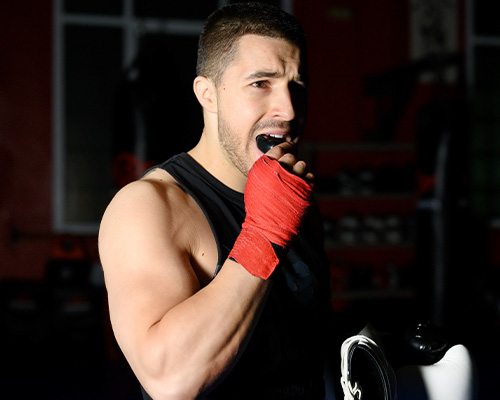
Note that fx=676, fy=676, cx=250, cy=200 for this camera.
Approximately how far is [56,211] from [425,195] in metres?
2.82

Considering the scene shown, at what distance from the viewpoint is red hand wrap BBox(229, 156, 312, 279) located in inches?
44.6

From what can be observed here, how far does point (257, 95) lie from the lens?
4.36 ft

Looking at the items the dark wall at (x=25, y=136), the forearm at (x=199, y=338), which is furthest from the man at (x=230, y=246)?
the dark wall at (x=25, y=136)

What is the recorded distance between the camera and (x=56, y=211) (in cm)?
530

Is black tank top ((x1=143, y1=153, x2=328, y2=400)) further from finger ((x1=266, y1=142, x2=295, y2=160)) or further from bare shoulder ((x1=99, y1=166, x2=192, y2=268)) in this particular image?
finger ((x1=266, y1=142, x2=295, y2=160))

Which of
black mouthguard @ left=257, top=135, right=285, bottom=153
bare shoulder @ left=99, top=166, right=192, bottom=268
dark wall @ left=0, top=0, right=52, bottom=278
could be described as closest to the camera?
bare shoulder @ left=99, top=166, right=192, bottom=268

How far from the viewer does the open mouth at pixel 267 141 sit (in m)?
1.31

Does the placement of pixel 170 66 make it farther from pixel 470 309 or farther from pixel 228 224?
pixel 228 224

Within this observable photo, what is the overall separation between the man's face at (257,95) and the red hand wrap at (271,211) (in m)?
0.18

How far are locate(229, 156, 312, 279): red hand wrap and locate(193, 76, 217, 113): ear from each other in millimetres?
298

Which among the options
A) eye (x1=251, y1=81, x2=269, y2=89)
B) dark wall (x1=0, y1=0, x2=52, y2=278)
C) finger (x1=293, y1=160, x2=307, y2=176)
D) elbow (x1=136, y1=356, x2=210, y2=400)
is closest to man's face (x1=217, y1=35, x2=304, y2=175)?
eye (x1=251, y1=81, x2=269, y2=89)

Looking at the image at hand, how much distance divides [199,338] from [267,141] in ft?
1.44

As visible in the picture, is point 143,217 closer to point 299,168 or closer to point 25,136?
point 299,168

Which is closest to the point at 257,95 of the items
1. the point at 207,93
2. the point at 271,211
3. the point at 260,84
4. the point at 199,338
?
the point at 260,84
